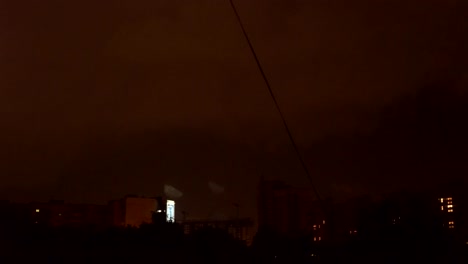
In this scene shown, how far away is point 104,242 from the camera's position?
3128 cm

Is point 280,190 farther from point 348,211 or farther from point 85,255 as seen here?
point 85,255

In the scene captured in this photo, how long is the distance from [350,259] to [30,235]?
14.5 meters

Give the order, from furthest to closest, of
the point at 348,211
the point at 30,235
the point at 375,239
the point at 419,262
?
the point at 348,211 < the point at 30,235 < the point at 375,239 < the point at 419,262

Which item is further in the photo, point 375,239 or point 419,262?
point 375,239

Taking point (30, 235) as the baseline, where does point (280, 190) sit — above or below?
above

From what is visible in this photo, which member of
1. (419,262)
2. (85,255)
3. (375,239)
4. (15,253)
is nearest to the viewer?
Result: (419,262)

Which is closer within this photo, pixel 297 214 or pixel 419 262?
pixel 419 262

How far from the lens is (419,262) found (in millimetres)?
20438

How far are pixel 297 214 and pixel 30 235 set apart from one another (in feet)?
141

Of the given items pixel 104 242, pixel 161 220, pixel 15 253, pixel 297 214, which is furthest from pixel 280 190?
pixel 15 253

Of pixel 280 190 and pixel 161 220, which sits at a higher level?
pixel 280 190

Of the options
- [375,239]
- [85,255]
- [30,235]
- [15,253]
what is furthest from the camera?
[30,235]

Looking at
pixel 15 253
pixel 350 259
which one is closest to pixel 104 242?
pixel 15 253

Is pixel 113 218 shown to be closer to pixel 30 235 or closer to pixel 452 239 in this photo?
pixel 30 235
